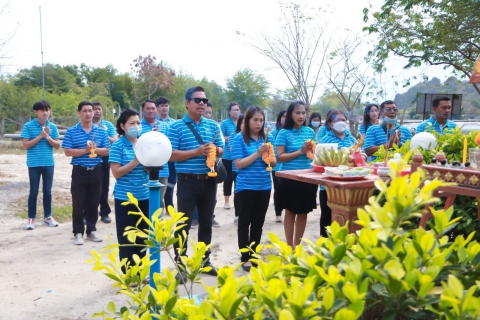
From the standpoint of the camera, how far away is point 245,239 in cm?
446

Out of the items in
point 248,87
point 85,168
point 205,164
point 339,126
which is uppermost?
point 248,87

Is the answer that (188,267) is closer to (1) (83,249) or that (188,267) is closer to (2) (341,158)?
(2) (341,158)

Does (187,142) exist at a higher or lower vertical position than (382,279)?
higher

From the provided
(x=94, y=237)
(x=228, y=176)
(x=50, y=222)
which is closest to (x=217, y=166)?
(x=94, y=237)

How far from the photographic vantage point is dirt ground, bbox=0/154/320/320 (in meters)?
3.69

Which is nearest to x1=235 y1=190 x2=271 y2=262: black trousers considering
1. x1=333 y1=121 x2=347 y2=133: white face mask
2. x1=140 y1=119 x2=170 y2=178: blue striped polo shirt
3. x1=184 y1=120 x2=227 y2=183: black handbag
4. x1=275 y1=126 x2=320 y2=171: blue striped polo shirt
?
x1=184 y1=120 x2=227 y2=183: black handbag

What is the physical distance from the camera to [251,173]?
14.0 ft

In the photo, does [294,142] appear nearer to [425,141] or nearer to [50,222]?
[425,141]

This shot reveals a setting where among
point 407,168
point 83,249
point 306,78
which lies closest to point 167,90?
point 306,78

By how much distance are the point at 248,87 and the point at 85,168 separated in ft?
107

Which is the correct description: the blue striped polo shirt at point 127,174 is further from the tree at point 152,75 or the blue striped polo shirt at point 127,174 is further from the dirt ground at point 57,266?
the tree at point 152,75

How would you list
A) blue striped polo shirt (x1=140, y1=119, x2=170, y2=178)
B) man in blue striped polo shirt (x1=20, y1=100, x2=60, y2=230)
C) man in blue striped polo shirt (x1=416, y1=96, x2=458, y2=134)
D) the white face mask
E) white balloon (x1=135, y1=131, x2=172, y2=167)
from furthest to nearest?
man in blue striped polo shirt (x1=20, y1=100, x2=60, y2=230) → blue striped polo shirt (x1=140, y1=119, x2=170, y2=178) → man in blue striped polo shirt (x1=416, y1=96, x2=458, y2=134) → the white face mask → white balloon (x1=135, y1=131, x2=172, y2=167)

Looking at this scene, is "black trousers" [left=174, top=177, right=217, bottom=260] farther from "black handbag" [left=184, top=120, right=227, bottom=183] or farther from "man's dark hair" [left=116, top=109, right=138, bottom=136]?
"man's dark hair" [left=116, top=109, right=138, bottom=136]

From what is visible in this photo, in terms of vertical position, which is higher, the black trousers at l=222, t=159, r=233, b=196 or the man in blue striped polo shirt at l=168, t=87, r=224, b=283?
the man in blue striped polo shirt at l=168, t=87, r=224, b=283
